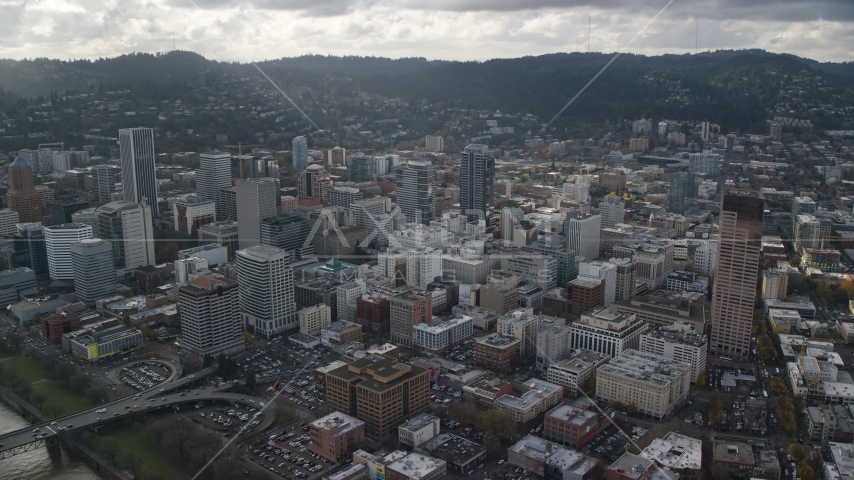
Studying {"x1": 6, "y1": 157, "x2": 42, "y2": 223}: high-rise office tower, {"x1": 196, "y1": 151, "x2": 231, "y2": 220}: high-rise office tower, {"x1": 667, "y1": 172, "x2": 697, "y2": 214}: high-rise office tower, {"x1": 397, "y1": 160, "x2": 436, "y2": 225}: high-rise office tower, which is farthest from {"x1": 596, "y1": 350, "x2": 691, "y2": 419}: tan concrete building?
{"x1": 6, "y1": 157, "x2": 42, "y2": 223}: high-rise office tower

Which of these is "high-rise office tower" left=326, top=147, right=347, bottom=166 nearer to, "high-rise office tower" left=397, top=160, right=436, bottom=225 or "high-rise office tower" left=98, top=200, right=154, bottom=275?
"high-rise office tower" left=397, top=160, right=436, bottom=225

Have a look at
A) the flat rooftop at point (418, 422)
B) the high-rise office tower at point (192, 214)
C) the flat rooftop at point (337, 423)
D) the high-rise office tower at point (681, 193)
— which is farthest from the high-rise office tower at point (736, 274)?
the high-rise office tower at point (192, 214)

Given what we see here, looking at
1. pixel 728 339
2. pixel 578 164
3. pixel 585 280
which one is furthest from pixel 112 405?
pixel 578 164

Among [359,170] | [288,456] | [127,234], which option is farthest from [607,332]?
[359,170]

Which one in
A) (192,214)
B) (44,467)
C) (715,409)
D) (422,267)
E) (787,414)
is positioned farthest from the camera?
(192,214)

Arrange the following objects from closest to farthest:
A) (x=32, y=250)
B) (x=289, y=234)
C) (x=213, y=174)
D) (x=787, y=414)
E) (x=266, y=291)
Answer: (x=787, y=414) → (x=266, y=291) → (x=32, y=250) → (x=289, y=234) → (x=213, y=174)

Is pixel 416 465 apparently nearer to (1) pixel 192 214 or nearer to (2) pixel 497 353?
(2) pixel 497 353

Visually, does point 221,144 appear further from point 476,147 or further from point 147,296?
point 147,296
